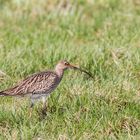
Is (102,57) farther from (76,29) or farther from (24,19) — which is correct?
(24,19)

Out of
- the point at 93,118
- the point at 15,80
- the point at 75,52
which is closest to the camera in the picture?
the point at 93,118

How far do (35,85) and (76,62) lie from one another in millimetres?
2013

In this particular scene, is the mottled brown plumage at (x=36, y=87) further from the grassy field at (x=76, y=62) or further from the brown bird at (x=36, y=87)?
the grassy field at (x=76, y=62)

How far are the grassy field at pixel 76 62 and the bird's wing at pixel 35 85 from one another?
0.18 m

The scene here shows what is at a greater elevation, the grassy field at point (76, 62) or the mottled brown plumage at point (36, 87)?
the mottled brown plumage at point (36, 87)

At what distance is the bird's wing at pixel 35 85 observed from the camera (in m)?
8.71

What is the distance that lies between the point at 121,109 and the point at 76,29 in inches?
166

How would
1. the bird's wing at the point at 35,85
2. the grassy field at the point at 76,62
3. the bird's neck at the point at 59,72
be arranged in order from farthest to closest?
the bird's neck at the point at 59,72 < the bird's wing at the point at 35,85 < the grassy field at the point at 76,62

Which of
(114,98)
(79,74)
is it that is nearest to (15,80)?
(79,74)

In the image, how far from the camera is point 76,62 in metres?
10.8

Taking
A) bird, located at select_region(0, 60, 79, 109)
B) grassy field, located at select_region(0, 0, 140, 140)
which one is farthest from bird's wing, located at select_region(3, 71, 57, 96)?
grassy field, located at select_region(0, 0, 140, 140)

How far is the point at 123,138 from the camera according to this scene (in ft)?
25.4

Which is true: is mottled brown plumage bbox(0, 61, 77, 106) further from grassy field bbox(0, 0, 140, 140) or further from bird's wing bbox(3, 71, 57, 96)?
grassy field bbox(0, 0, 140, 140)

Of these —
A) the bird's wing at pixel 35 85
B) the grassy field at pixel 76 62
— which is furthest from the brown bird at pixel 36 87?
the grassy field at pixel 76 62
